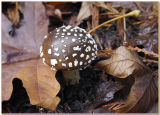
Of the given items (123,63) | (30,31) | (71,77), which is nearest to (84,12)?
(30,31)

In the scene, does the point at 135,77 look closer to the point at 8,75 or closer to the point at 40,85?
the point at 40,85

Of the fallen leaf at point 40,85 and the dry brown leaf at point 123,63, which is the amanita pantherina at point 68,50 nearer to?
the fallen leaf at point 40,85

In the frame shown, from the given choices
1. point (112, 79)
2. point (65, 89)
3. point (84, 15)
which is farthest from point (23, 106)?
point (84, 15)

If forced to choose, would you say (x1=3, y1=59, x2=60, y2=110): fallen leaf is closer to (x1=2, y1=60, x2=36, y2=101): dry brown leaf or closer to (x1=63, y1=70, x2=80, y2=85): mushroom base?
(x1=2, y1=60, x2=36, y2=101): dry brown leaf

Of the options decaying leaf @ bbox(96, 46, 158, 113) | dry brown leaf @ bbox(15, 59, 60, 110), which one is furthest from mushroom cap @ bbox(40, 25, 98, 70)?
decaying leaf @ bbox(96, 46, 158, 113)

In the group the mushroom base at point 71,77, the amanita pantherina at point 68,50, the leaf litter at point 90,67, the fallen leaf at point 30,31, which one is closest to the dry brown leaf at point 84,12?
the leaf litter at point 90,67

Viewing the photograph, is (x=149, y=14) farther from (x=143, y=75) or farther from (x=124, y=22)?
(x=143, y=75)

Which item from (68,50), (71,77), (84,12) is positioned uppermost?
(84,12)
